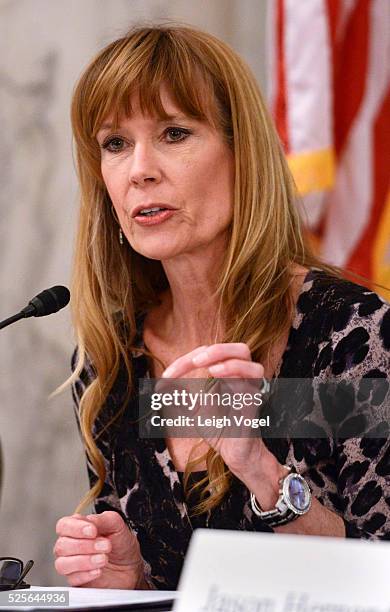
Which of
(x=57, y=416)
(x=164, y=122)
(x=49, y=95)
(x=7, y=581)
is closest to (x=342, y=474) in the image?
(x=7, y=581)

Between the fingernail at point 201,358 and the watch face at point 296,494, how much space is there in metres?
0.32

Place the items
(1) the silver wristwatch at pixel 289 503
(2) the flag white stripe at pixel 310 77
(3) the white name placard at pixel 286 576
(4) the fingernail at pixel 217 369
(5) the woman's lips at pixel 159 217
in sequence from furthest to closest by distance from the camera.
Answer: (2) the flag white stripe at pixel 310 77 < (5) the woman's lips at pixel 159 217 < (1) the silver wristwatch at pixel 289 503 < (4) the fingernail at pixel 217 369 < (3) the white name placard at pixel 286 576

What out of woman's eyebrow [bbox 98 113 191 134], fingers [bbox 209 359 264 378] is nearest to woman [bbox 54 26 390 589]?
woman's eyebrow [bbox 98 113 191 134]

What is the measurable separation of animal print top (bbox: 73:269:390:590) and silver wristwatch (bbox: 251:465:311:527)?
10cm

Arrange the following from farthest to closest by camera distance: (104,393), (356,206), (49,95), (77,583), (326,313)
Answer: (49,95), (356,206), (104,393), (326,313), (77,583)

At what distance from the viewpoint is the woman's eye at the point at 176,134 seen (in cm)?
182

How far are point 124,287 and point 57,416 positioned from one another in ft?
3.68

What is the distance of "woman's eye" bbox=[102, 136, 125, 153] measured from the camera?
1863 mm

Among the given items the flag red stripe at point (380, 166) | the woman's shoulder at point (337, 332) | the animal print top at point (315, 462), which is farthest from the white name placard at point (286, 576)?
the flag red stripe at point (380, 166)

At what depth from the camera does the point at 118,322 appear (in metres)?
2.09

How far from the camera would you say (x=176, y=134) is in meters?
1.83

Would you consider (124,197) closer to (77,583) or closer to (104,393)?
(104,393)

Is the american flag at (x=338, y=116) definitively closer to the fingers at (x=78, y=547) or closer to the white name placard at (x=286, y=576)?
the fingers at (x=78, y=547)

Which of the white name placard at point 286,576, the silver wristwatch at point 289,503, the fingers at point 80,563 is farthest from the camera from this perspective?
the fingers at point 80,563
